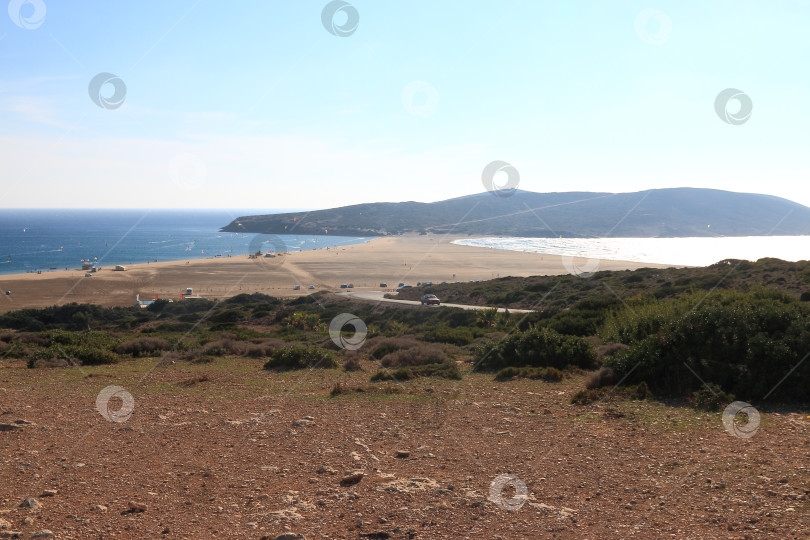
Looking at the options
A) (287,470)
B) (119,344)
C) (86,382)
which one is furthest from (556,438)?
(119,344)

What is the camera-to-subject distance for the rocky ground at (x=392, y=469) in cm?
472

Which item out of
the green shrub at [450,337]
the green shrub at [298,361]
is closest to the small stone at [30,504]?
the green shrub at [298,361]

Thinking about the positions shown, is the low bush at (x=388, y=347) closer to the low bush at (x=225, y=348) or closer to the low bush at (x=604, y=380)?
the low bush at (x=225, y=348)

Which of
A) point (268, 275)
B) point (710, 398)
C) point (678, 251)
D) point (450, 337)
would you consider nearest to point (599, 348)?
point (710, 398)

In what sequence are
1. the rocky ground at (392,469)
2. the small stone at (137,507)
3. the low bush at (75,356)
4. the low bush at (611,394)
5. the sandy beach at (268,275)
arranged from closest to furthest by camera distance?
the rocky ground at (392,469), the small stone at (137,507), the low bush at (611,394), the low bush at (75,356), the sandy beach at (268,275)

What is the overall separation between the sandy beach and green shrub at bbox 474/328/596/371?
39383mm

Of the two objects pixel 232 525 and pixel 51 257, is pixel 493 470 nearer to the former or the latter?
pixel 232 525

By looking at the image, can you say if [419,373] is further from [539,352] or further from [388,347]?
[388,347]

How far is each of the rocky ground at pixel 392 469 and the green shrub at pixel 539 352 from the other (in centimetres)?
348

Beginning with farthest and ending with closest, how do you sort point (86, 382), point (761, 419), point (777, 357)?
point (86, 382) < point (777, 357) < point (761, 419)

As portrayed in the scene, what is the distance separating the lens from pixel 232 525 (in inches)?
188

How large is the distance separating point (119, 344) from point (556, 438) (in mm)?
14700

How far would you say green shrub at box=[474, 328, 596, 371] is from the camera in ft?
42.6

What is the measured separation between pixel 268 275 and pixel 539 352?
192 ft
